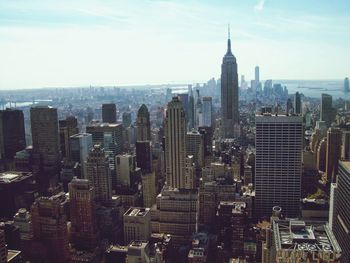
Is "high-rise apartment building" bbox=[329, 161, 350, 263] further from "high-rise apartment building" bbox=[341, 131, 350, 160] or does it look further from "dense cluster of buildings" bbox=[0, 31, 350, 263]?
"high-rise apartment building" bbox=[341, 131, 350, 160]

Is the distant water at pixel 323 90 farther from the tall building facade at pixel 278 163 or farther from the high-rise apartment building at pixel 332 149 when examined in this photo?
the tall building facade at pixel 278 163

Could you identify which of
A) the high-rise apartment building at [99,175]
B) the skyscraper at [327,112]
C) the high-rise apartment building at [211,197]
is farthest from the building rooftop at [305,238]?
the skyscraper at [327,112]

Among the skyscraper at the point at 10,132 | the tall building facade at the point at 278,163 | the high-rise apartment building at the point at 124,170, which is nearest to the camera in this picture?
the tall building facade at the point at 278,163

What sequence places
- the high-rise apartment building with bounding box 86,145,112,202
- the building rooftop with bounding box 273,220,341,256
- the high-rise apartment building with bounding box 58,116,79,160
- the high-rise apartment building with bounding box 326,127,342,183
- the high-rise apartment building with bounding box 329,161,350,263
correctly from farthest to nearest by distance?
the high-rise apartment building with bounding box 58,116,79,160, the high-rise apartment building with bounding box 326,127,342,183, the high-rise apartment building with bounding box 86,145,112,202, the high-rise apartment building with bounding box 329,161,350,263, the building rooftop with bounding box 273,220,341,256

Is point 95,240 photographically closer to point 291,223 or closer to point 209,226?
point 209,226

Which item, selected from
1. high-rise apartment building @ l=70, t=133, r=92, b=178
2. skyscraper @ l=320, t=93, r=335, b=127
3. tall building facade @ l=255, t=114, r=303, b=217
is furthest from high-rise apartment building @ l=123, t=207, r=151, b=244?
skyscraper @ l=320, t=93, r=335, b=127

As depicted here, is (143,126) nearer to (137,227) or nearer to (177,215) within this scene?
(177,215)

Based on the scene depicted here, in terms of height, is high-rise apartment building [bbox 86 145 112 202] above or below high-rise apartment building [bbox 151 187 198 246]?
above
